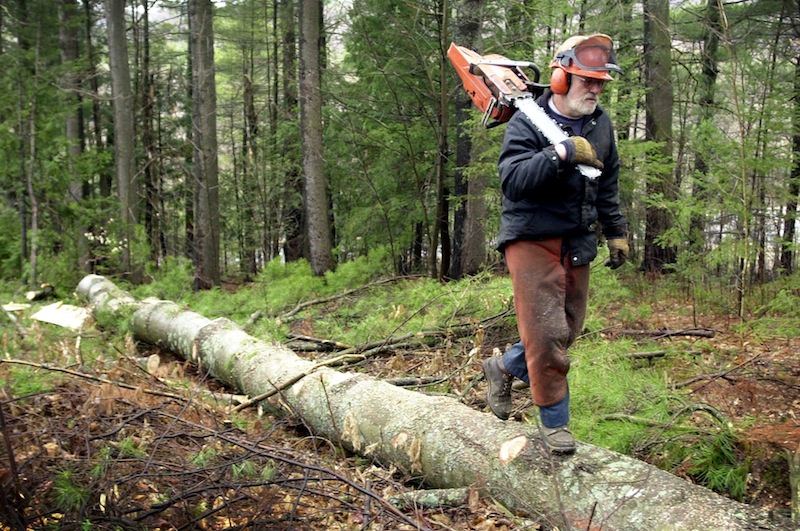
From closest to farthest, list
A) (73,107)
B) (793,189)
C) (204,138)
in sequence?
(793,189), (204,138), (73,107)

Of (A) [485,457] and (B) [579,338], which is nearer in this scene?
(A) [485,457]

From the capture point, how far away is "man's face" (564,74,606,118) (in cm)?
306

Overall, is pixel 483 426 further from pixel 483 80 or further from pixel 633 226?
pixel 633 226

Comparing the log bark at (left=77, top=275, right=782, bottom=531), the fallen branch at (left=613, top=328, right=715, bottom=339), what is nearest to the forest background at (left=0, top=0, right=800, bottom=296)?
the fallen branch at (left=613, top=328, right=715, bottom=339)

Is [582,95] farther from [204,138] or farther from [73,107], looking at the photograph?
[73,107]

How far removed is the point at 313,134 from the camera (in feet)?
38.0

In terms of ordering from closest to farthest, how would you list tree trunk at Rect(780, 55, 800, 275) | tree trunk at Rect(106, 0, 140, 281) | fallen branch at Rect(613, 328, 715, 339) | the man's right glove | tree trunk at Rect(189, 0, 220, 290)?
the man's right glove < fallen branch at Rect(613, 328, 715, 339) < tree trunk at Rect(780, 55, 800, 275) < tree trunk at Rect(189, 0, 220, 290) < tree trunk at Rect(106, 0, 140, 281)

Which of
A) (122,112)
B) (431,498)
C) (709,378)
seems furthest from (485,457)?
(122,112)

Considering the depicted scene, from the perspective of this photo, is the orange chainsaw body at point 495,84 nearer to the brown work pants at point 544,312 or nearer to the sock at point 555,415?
the brown work pants at point 544,312

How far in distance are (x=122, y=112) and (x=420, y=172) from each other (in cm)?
683

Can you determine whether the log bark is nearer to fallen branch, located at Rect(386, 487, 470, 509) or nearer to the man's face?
fallen branch, located at Rect(386, 487, 470, 509)

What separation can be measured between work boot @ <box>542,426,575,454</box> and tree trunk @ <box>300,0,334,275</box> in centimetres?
885

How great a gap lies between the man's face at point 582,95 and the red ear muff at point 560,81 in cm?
3

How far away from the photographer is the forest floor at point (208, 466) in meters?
2.50
